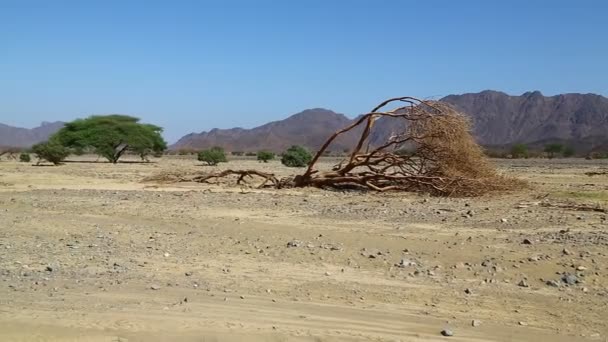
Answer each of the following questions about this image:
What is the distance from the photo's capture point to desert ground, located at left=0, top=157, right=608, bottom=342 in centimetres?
630

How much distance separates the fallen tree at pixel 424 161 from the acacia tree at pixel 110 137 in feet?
111

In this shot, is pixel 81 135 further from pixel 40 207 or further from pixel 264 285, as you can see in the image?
pixel 264 285

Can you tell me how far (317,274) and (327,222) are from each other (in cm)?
460

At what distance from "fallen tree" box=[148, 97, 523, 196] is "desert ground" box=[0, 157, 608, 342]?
4.64 meters

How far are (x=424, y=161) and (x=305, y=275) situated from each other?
42.4 feet

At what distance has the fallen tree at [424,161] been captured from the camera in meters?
→ 19.5

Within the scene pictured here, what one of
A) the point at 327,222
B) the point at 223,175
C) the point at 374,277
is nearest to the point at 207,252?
the point at 374,277

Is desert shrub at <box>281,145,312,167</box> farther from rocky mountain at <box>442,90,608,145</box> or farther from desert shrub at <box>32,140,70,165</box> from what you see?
rocky mountain at <box>442,90,608,145</box>

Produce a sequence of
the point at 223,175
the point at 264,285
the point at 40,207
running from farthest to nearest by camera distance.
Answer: the point at 223,175
the point at 40,207
the point at 264,285

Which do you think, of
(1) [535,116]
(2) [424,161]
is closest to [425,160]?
(2) [424,161]

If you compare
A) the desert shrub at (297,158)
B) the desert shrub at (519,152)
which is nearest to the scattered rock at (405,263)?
the desert shrub at (297,158)

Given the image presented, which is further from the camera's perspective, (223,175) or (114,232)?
(223,175)

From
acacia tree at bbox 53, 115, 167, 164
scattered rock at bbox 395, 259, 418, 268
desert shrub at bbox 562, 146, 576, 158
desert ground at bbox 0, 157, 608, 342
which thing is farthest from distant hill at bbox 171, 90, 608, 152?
scattered rock at bbox 395, 259, 418, 268

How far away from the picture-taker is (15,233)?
11.5 metres
